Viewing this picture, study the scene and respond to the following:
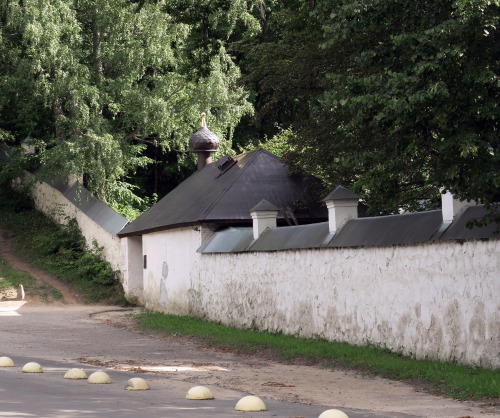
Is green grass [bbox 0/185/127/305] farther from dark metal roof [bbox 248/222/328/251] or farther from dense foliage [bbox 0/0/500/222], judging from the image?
dark metal roof [bbox 248/222/328/251]

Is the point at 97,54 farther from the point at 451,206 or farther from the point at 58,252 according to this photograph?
the point at 451,206

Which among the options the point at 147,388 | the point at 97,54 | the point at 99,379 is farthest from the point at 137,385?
the point at 97,54

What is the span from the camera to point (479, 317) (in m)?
12.1

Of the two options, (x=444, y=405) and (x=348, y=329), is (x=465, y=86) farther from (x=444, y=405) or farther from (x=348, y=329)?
(x=348, y=329)

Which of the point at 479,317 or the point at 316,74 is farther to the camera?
the point at 316,74

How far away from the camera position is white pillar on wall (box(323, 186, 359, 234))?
16359 mm

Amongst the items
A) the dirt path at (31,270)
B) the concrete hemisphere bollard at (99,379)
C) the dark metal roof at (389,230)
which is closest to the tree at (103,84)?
the dirt path at (31,270)

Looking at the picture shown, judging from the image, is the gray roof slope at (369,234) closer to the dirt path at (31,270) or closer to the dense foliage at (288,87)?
the dense foliage at (288,87)

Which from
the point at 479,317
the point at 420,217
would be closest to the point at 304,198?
the point at 420,217

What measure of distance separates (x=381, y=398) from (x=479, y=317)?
238 centimetres

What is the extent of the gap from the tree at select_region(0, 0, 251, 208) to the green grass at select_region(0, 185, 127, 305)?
2.49m

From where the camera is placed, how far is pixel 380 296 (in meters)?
14.6

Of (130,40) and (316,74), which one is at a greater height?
(130,40)

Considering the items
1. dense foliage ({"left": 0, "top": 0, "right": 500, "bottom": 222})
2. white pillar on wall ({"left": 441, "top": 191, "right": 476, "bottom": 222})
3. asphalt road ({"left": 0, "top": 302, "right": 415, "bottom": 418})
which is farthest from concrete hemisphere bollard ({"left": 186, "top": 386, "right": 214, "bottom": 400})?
white pillar on wall ({"left": 441, "top": 191, "right": 476, "bottom": 222})
